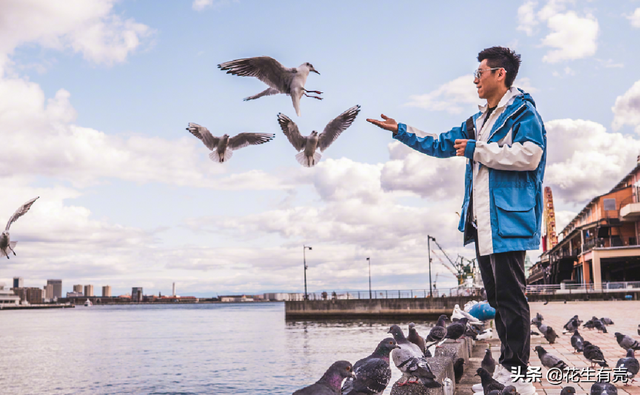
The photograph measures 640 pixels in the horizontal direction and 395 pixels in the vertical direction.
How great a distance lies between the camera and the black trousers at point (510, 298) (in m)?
3.97

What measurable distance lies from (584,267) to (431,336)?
61.2 metres

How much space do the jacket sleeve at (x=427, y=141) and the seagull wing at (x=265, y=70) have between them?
12.7 feet

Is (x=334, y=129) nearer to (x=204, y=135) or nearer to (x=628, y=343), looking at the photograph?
(x=204, y=135)

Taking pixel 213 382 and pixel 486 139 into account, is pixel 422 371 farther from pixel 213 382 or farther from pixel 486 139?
pixel 213 382

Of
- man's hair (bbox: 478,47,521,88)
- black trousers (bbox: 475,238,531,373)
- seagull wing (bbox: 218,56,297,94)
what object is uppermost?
seagull wing (bbox: 218,56,297,94)

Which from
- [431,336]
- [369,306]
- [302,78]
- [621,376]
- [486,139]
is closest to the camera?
[486,139]

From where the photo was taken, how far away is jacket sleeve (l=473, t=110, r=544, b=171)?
3814 millimetres

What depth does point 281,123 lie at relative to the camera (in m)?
10.0

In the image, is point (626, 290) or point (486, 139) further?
point (626, 290)

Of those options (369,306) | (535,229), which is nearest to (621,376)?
(535,229)

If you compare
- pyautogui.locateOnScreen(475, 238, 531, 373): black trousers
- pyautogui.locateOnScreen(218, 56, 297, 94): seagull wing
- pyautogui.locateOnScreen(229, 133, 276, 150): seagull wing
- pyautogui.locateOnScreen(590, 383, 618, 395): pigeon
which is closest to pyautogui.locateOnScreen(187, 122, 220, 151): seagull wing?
pyautogui.locateOnScreen(229, 133, 276, 150): seagull wing

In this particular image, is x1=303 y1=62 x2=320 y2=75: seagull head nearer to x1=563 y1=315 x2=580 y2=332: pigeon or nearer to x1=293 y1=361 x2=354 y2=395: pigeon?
x1=293 y1=361 x2=354 y2=395: pigeon

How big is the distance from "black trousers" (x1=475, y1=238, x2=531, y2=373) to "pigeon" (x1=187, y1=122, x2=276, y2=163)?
8274 millimetres

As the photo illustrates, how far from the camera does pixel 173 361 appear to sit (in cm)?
2861
